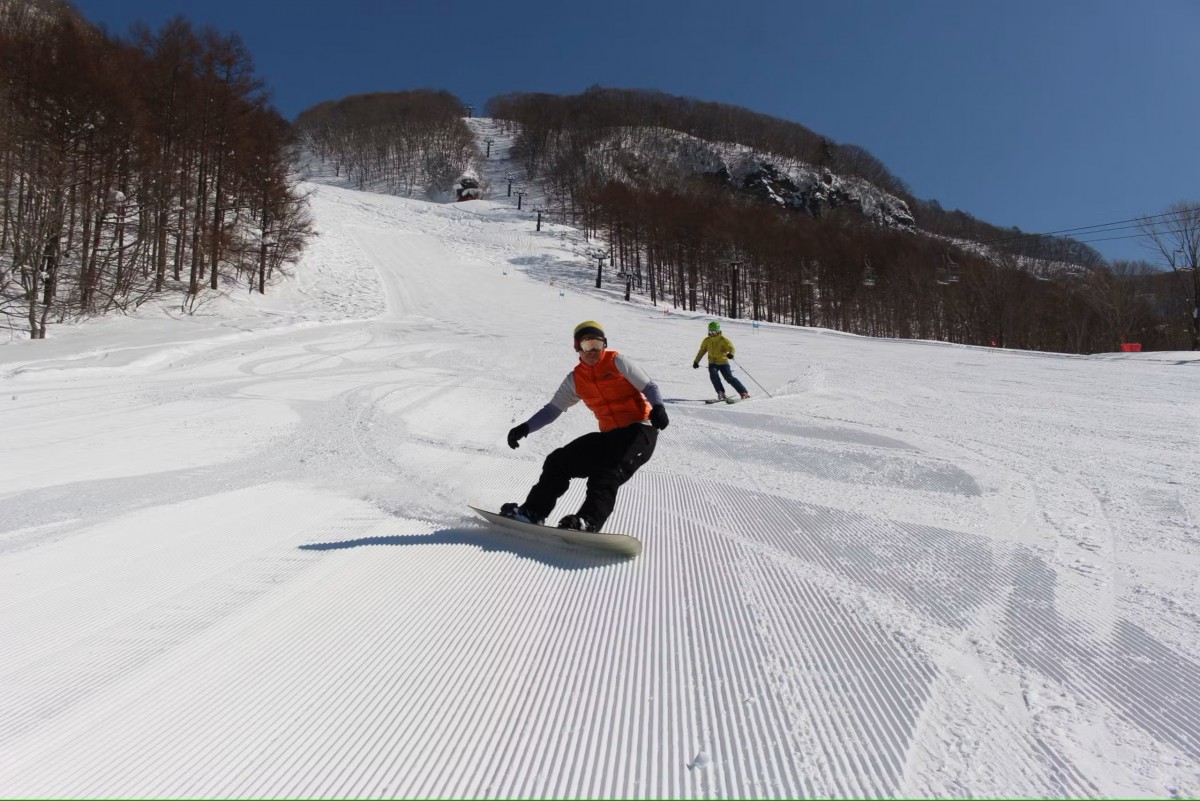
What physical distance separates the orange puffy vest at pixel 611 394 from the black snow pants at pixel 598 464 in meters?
0.10

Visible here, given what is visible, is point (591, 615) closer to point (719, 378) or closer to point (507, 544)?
point (507, 544)

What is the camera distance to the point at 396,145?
115 m

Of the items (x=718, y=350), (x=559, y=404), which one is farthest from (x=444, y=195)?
(x=559, y=404)

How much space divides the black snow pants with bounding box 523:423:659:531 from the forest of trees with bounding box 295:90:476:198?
108171 millimetres

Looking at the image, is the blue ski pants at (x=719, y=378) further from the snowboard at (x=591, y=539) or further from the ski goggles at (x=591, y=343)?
the snowboard at (x=591, y=539)

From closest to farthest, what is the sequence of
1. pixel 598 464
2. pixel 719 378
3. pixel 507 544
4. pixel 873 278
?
pixel 507 544, pixel 598 464, pixel 719 378, pixel 873 278

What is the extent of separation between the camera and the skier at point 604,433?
11.3 feet

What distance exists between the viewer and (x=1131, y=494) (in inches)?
174

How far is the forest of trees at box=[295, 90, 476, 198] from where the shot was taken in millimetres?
107375

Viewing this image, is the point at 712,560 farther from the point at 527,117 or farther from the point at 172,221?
the point at 527,117

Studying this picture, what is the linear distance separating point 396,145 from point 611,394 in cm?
12924

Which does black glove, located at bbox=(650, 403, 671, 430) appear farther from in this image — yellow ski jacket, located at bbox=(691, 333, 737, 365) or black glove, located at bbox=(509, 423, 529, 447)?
yellow ski jacket, located at bbox=(691, 333, 737, 365)

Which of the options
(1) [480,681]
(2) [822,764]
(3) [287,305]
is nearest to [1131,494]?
(2) [822,764]

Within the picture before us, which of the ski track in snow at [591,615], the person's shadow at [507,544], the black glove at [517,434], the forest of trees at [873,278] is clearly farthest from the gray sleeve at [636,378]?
the forest of trees at [873,278]
